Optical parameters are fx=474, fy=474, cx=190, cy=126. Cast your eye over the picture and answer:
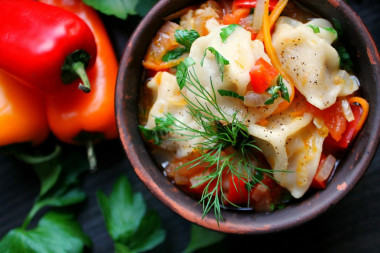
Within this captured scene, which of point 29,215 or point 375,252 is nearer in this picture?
point 375,252

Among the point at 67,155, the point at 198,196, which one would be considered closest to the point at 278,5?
the point at 198,196

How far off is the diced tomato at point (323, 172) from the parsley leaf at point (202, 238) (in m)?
0.74

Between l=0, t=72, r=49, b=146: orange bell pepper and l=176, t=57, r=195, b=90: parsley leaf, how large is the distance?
102 centimetres

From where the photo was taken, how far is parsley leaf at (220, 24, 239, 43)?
77.2 inches

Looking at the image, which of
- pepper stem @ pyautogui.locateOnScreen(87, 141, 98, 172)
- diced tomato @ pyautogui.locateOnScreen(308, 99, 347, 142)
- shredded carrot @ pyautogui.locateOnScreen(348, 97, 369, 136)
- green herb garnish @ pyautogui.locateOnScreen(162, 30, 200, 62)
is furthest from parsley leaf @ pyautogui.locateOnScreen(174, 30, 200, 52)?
pepper stem @ pyautogui.locateOnScreen(87, 141, 98, 172)

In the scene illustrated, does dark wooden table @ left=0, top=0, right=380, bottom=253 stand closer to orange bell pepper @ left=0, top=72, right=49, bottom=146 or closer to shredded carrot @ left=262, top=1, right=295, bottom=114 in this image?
orange bell pepper @ left=0, top=72, right=49, bottom=146

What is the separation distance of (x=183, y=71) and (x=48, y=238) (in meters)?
1.30

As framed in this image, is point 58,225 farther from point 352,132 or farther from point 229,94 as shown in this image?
point 352,132

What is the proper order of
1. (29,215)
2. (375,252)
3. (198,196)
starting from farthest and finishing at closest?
(29,215) → (375,252) → (198,196)

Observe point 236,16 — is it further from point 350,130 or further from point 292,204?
point 292,204

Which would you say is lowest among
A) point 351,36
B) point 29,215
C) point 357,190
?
point 29,215

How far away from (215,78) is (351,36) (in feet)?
2.03

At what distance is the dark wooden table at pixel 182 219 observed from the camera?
2607 millimetres

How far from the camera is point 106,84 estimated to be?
260 cm
